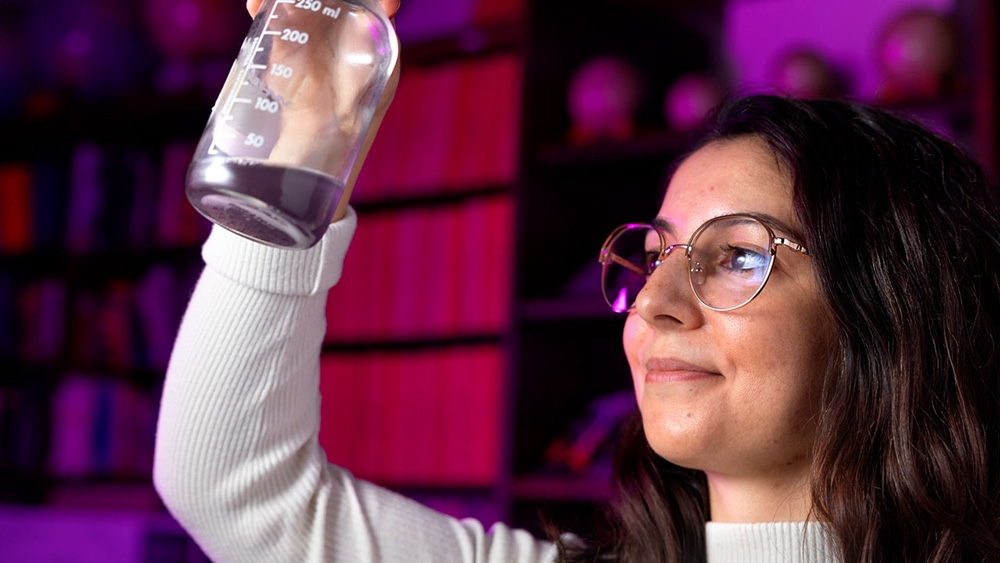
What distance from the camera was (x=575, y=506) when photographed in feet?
8.48

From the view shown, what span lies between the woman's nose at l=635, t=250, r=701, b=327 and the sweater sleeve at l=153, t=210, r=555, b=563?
34 cm

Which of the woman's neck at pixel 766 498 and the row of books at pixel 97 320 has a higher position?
the row of books at pixel 97 320

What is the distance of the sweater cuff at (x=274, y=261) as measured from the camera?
1027 mm

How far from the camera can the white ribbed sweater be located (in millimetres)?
1051

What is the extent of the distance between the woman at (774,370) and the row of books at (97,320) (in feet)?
7.25

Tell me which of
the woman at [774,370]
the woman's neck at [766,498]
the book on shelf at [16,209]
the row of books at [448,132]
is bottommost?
the woman's neck at [766,498]

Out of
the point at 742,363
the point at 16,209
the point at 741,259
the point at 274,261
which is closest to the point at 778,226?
the point at 741,259

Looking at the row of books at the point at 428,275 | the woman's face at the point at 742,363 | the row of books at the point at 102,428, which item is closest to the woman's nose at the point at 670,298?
the woman's face at the point at 742,363

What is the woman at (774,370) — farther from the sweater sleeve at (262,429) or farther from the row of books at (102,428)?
the row of books at (102,428)

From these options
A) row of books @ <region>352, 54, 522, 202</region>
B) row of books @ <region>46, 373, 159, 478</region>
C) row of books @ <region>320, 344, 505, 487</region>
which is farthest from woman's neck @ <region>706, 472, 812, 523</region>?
row of books @ <region>46, 373, 159, 478</region>

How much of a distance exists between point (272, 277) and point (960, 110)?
1620mm

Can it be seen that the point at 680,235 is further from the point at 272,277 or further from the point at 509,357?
the point at 509,357

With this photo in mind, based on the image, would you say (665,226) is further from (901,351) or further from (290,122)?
(290,122)

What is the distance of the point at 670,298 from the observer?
→ 1127 millimetres
